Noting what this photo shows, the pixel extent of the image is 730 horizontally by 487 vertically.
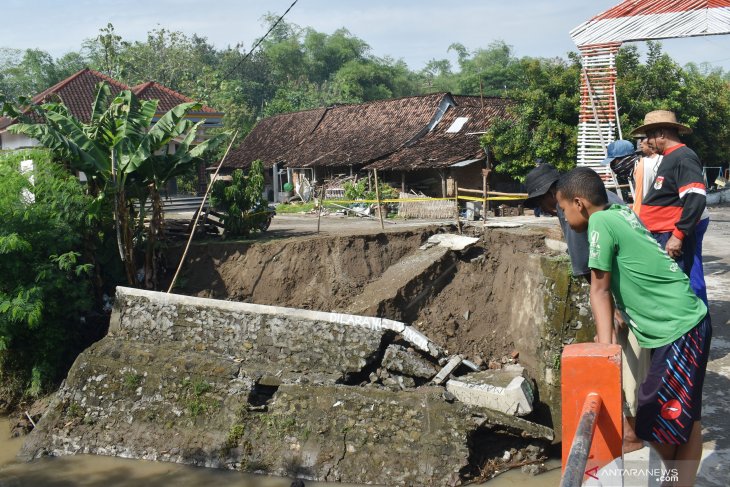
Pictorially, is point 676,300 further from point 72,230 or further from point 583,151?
point 583,151

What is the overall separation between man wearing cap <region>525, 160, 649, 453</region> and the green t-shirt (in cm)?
72

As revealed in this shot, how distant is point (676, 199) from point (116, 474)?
596 centimetres

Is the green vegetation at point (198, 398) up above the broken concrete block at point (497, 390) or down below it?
below

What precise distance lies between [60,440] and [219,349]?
199 cm

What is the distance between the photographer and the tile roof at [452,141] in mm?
22484

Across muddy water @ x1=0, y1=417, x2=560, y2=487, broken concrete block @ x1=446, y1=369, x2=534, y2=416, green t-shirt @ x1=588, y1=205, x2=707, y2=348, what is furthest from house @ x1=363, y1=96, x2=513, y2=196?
green t-shirt @ x1=588, y1=205, x2=707, y2=348

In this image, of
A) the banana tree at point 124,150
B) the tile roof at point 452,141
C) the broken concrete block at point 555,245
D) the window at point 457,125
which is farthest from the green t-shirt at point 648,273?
the window at point 457,125

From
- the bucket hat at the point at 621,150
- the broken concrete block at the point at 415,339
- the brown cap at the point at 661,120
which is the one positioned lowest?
the broken concrete block at the point at 415,339

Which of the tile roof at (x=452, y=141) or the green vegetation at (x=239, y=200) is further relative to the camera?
the tile roof at (x=452, y=141)

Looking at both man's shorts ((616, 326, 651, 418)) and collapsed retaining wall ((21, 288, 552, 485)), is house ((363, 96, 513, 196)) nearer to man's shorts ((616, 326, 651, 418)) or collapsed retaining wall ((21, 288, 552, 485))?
collapsed retaining wall ((21, 288, 552, 485))

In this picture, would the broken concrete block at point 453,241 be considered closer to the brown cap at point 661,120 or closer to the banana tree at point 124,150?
the banana tree at point 124,150

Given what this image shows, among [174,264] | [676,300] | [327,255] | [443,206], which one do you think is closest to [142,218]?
[174,264]

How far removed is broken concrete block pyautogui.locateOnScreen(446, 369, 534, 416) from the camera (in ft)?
21.5

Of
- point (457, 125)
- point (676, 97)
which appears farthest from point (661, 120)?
point (457, 125)
